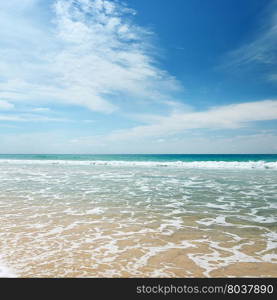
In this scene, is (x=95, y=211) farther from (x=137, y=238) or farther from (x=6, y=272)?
(x=6, y=272)

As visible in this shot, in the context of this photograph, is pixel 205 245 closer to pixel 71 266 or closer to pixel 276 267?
pixel 276 267

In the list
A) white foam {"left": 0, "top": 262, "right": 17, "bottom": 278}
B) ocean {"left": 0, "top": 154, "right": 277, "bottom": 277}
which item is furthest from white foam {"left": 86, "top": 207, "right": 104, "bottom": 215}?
white foam {"left": 0, "top": 262, "right": 17, "bottom": 278}

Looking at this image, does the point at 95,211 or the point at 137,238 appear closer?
the point at 137,238

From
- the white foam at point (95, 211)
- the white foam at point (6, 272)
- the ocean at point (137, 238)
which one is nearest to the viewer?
the white foam at point (6, 272)

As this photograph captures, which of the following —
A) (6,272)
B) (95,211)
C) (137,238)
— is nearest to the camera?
(6,272)

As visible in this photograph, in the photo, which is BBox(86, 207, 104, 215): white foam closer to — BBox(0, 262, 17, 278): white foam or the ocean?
the ocean

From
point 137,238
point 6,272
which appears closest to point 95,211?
point 137,238

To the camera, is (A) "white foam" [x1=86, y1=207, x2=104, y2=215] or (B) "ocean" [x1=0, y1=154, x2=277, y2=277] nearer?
(B) "ocean" [x1=0, y1=154, x2=277, y2=277]

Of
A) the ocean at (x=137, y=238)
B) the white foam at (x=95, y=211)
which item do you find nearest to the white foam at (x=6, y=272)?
the ocean at (x=137, y=238)

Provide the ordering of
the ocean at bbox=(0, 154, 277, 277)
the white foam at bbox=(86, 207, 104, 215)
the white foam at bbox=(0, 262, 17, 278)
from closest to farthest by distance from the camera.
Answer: the white foam at bbox=(0, 262, 17, 278), the ocean at bbox=(0, 154, 277, 277), the white foam at bbox=(86, 207, 104, 215)

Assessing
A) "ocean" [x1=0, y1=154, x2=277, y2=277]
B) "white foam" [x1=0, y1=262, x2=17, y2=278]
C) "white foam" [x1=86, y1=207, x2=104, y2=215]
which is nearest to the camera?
"white foam" [x1=0, y1=262, x2=17, y2=278]

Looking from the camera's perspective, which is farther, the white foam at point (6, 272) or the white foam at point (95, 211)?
the white foam at point (95, 211)

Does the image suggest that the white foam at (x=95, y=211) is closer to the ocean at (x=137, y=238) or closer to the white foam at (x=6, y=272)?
the ocean at (x=137, y=238)
